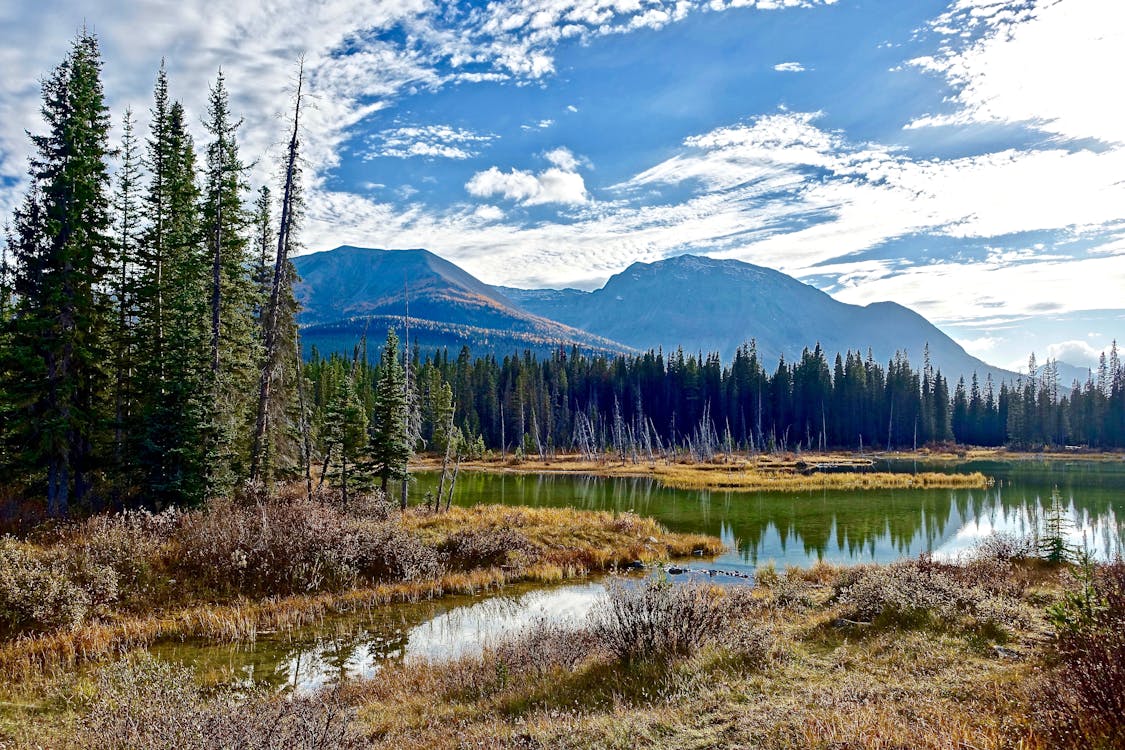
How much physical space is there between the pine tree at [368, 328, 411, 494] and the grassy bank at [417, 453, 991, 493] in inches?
1278

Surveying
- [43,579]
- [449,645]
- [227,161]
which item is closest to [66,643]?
[43,579]

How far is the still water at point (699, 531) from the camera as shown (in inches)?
520

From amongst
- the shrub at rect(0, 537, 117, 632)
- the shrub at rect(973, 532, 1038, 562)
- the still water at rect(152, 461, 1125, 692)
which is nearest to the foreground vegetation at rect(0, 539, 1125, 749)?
the still water at rect(152, 461, 1125, 692)

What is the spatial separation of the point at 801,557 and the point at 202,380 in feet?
81.2

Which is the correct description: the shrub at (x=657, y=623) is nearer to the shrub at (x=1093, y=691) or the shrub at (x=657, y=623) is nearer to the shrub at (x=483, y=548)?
the shrub at (x=1093, y=691)

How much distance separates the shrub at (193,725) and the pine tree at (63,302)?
19.6m

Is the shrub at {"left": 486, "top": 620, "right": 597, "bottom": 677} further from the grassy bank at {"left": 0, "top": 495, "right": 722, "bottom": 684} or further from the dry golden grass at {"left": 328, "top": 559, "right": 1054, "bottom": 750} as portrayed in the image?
the grassy bank at {"left": 0, "top": 495, "right": 722, "bottom": 684}

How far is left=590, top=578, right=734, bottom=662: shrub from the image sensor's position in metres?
9.82

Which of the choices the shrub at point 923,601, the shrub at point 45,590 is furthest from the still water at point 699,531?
the shrub at point 923,601

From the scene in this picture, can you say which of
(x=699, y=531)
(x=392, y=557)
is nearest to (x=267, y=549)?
(x=392, y=557)

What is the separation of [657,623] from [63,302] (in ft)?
80.9

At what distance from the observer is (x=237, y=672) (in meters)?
12.0

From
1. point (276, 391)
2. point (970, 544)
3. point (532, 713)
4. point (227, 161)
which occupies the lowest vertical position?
point (970, 544)

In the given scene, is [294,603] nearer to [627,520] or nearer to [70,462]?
[70,462]
